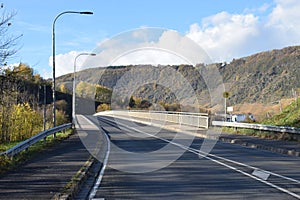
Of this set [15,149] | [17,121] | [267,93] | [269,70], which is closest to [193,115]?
[17,121]

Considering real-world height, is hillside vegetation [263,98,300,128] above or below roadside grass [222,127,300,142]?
above

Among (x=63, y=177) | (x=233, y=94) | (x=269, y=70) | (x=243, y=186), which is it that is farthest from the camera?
(x=269, y=70)

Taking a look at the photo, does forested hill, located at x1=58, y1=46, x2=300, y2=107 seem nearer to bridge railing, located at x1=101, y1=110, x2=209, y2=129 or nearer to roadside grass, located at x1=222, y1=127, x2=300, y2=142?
bridge railing, located at x1=101, y1=110, x2=209, y2=129

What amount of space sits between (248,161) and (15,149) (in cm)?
836

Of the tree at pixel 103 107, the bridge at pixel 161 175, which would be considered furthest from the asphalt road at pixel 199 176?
the tree at pixel 103 107

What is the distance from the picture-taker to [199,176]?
1252 cm

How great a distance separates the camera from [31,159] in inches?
642

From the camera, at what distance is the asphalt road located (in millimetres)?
9914

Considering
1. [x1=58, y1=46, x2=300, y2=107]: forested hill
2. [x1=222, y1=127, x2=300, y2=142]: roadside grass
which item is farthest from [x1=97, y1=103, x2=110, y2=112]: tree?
[x1=222, y1=127, x2=300, y2=142]: roadside grass

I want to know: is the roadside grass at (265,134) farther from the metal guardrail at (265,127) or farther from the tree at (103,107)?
the tree at (103,107)

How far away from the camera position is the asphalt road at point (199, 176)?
9.91 metres

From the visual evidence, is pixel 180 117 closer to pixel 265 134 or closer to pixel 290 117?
pixel 290 117

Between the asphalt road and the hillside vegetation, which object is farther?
the hillside vegetation

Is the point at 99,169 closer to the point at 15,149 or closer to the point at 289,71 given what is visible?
the point at 15,149
